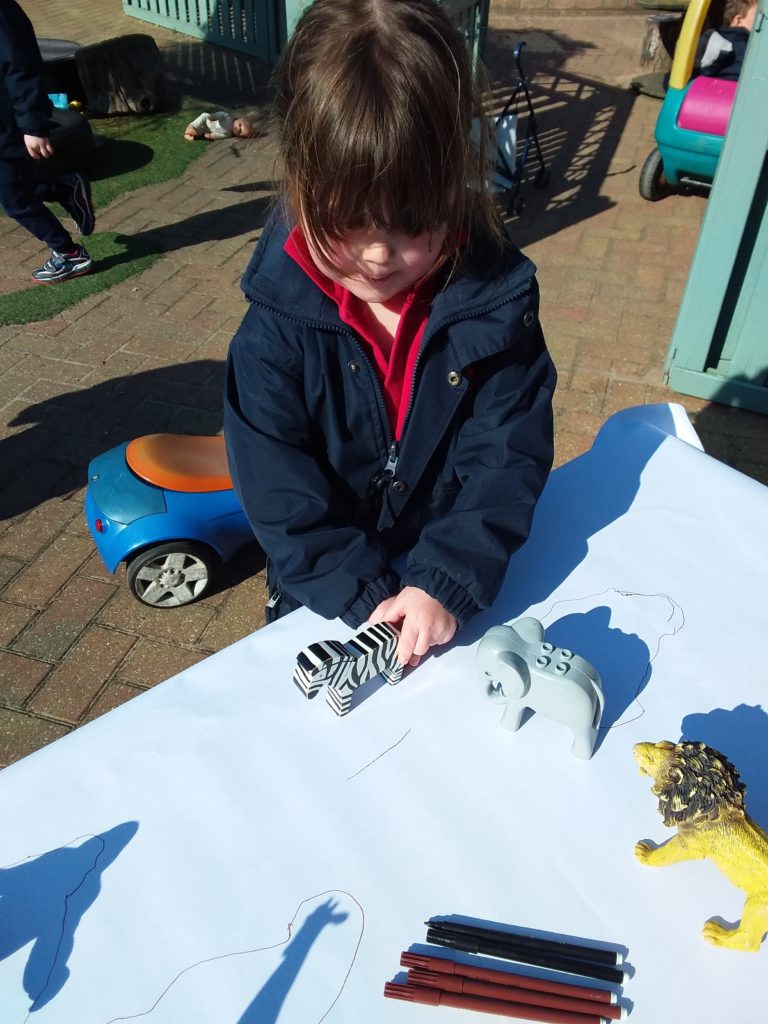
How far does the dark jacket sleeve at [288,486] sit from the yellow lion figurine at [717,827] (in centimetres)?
46

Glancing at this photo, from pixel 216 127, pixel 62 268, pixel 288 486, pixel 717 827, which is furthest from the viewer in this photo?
pixel 216 127

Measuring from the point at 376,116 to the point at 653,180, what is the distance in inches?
180

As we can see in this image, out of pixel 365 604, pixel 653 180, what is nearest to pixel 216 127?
pixel 653 180

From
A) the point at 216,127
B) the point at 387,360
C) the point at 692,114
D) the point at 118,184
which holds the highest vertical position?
the point at 387,360

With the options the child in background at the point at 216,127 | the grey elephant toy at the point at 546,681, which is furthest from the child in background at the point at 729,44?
the grey elephant toy at the point at 546,681

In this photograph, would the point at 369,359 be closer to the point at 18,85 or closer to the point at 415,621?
the point at 415,621

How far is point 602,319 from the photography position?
3787 mm

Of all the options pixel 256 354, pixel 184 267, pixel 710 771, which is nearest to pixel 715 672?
pixel 710 771

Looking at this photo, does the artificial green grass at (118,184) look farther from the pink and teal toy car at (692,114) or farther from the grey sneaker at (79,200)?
the pink and teal toy car at (692,114)

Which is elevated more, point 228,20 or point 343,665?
point 343,665

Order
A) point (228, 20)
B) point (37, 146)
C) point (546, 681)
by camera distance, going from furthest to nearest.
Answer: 1. point (228, 20)
2. point (37, 146)
3. point (546, 681)

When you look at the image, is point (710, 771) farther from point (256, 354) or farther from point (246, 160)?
point (246, 160)

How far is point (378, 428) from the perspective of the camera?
124cm

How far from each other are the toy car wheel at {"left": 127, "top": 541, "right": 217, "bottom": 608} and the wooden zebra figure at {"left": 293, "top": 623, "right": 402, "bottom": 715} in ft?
4.02
